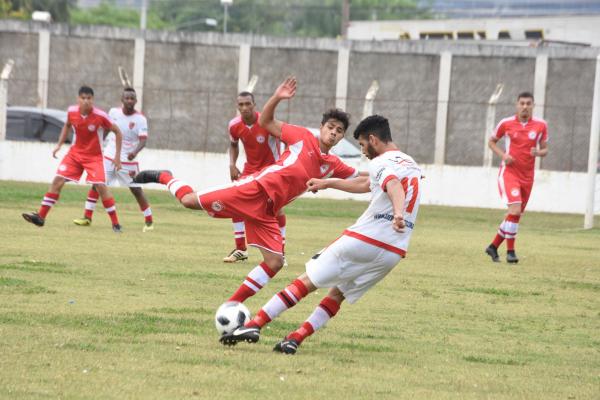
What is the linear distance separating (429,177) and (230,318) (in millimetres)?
22274

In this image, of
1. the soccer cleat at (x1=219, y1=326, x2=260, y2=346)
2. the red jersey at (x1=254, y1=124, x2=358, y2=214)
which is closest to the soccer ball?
the soccer cleat at (x1=219, y1=326, x2=260, y2=346)

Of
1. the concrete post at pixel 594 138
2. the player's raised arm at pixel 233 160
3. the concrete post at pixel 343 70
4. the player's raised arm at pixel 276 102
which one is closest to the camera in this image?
the player's raised arm at pixel 276 102

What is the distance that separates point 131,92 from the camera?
60.7ft

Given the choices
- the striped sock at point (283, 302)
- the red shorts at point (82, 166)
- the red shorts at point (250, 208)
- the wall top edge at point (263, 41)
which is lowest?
the striped sock at point (283, 302)

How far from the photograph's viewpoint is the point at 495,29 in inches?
2657

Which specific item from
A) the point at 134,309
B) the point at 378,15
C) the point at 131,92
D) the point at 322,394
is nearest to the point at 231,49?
the point at 131,92

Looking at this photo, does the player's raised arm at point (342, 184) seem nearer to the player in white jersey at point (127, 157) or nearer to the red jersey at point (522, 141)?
the red jersey at point (522, 141)

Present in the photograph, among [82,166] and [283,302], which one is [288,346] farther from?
[82,166]

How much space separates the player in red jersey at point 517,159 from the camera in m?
16.6

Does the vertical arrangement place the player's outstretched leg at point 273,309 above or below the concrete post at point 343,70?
below

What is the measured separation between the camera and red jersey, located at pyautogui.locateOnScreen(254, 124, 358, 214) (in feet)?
32.0

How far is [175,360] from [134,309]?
239cm

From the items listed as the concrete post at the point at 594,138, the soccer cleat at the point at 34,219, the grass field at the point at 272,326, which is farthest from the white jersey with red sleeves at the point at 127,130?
the concrete post at the point at 594,138

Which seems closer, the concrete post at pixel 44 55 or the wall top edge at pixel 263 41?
the wall top edge at pixel 263 41
